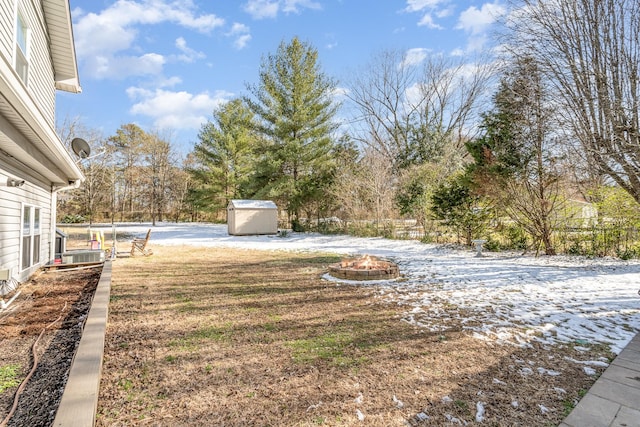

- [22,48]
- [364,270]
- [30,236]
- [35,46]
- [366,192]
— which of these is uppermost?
[35,46]

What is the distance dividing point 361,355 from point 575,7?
27.9ft

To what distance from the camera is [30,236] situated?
18.8 feet

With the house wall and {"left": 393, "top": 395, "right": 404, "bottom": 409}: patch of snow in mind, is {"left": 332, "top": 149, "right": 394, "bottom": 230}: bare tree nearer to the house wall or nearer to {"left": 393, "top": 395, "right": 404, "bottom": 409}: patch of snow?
the house wall

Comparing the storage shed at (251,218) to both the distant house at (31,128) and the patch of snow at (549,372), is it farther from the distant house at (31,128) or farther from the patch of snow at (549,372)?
the patch of snow at (549,372)

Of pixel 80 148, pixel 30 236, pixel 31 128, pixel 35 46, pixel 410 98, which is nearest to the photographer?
pixel 31 128

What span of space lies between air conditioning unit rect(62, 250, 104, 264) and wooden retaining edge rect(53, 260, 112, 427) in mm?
4848

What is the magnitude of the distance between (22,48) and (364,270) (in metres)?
6.62

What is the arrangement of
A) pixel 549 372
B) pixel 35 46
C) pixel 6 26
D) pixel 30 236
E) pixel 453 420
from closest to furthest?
1. pixel 453 420
2. pixel 549 372
3. pixel 6 26
4. pixel 35 46
5. pixel 30 236

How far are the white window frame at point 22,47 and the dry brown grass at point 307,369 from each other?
3.84 m

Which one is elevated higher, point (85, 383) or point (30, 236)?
point (30, 236)

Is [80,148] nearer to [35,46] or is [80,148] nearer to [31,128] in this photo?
[35,46]

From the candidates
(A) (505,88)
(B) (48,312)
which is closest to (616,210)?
(A) (505,88)

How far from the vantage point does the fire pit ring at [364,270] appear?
589 centimetres

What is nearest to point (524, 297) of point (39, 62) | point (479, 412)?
point (479, 412)
